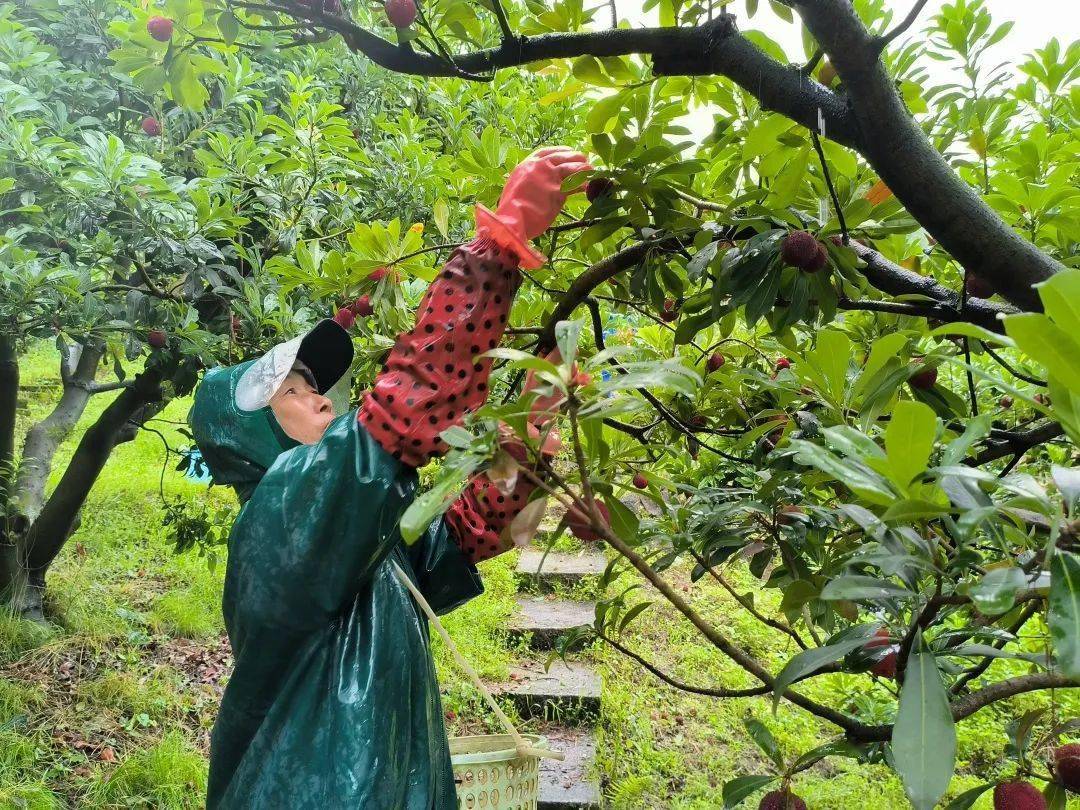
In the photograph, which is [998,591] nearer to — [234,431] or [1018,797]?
[1018,797]

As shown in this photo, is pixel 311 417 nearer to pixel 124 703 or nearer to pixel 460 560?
pixel 460 560

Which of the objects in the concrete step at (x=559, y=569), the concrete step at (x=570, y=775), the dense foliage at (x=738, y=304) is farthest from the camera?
the concrete step at (x=559, y=569)

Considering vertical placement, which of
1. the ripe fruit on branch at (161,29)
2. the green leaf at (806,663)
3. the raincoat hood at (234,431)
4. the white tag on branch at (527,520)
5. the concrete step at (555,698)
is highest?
the ripe fruit on branch at (161,29)

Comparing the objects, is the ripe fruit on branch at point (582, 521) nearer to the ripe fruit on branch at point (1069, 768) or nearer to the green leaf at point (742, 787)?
the green leaf at point (742, 787)

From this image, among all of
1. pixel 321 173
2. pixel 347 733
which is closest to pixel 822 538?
pixel 347 733

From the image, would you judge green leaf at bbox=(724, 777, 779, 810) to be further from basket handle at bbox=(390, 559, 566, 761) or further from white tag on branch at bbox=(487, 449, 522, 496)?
white tag on branch at bbox=(487, 449, 522, 496)

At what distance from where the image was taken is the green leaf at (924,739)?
561 mm

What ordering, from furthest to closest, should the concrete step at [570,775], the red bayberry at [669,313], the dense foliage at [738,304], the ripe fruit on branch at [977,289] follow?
the concrete step at [570,775] < the red bayberry at [669,313] < the ripe fruit on branch at [977,289] < the dense foliage at [738,304]

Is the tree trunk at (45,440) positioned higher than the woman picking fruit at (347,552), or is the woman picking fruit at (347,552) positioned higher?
the tree trunk at (45,440)

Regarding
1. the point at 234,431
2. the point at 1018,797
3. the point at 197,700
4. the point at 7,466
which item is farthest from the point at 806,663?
the point at 7,466

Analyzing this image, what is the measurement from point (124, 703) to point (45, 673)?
1.14 feet

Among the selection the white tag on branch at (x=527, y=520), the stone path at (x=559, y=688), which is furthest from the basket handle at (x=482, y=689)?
the stone path at (x=559, y=688)

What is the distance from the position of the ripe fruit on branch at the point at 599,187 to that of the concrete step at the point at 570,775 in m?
2.11

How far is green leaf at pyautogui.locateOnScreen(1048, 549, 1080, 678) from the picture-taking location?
0.51 metres
